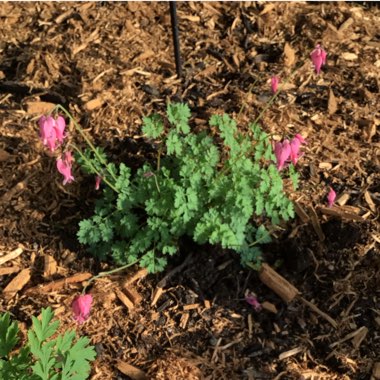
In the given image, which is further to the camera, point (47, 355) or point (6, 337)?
point (6, 337)

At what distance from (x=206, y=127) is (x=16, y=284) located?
1483 mm

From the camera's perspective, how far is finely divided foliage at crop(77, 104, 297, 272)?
342 cm

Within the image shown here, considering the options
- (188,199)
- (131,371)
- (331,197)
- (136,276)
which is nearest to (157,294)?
(136,276)

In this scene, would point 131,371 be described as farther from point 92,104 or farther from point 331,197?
point 92,104

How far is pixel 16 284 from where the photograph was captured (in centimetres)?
363

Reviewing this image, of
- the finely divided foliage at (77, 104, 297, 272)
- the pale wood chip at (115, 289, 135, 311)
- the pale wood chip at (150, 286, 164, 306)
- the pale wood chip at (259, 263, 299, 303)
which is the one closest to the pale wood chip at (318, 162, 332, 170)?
the finely divided foliage at (77, 104, 297, 272)

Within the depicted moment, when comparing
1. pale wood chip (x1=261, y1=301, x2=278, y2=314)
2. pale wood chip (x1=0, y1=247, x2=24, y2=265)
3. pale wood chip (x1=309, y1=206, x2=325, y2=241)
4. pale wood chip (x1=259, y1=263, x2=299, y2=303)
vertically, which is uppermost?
pale wood chip (x1=309, y1=206, x2=325, y2=241)

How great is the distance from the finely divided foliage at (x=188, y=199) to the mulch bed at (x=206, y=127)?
196 millimetres

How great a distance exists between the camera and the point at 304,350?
3463 millimetres

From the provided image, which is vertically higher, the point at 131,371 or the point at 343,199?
the point at 343,199

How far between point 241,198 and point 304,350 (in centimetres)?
88

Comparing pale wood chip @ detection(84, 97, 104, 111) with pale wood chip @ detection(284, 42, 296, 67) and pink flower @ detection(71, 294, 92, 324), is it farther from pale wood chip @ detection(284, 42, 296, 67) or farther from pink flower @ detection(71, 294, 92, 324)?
pink flower @ detection(71, 294, 92, 324)

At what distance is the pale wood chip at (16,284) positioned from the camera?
11.9 ft

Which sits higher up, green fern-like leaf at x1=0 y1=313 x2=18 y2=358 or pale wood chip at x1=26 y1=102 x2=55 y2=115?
pale wood chip at x1=26 y1=102 x2=55 y2=115
